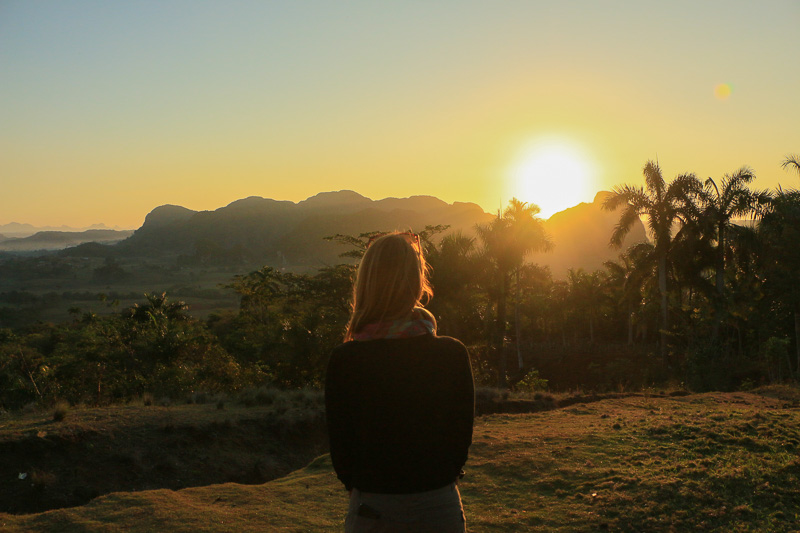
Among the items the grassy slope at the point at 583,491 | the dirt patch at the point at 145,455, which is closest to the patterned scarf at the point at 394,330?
the grassy slope at the point at 583,491

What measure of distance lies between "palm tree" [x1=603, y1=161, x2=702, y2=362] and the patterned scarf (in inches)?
1025

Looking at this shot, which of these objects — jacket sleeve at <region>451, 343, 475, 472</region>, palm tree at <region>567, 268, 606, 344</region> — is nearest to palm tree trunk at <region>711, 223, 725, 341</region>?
palm tree at <region>567, 268, 606, 344</region>

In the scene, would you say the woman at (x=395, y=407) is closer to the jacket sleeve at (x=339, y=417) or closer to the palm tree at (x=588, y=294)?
the jacket sleeve at (x=339, y=417)

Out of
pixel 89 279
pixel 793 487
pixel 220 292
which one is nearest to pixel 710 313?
pixel 793 487

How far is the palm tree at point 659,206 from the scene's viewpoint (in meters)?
25.5

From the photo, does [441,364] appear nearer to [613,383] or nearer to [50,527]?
[50,527]

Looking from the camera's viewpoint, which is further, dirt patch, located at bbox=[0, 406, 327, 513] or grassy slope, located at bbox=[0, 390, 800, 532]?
dirt patch, located at bbox=[0, 406, 327, 513]

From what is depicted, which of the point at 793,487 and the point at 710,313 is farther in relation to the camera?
the point at 710,313

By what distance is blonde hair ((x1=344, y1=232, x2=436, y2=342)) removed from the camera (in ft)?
7.56

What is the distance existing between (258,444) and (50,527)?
5273mm

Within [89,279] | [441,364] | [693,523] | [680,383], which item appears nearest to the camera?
A: [441,364]

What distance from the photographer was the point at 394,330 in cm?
226

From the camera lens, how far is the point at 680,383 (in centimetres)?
2259

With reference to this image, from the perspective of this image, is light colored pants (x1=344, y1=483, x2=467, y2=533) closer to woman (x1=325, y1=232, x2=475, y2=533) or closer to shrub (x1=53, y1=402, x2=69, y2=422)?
woman (x1=325, y1=232, x2=475, y2=533)
